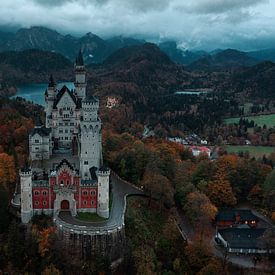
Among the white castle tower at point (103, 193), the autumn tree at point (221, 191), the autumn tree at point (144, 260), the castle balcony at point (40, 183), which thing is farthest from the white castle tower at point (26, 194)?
the autumn tree at point (221, 191)

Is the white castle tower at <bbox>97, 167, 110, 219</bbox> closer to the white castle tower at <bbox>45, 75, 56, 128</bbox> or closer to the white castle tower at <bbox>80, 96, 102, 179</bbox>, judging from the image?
the white castle tower at <bbox>80, 96, 102, 179</bbox>

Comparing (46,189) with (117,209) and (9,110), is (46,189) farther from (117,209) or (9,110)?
(9,110)

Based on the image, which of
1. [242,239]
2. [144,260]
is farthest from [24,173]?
[242,239]

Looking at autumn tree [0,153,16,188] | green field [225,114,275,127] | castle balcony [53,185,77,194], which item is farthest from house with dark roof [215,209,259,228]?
green field [225,114,275,127]

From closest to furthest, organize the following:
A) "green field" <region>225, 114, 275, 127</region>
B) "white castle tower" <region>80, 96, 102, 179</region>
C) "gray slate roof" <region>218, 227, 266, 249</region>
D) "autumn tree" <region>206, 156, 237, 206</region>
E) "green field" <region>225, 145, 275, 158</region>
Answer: "gray slate roof" <region>218, 227, 266, 249</region>
"white castle tower" <region>80, 96, 102, 179</region>
"autumn tree" <region>206, 156, 237, 206</region>
"green field" <region>225, 145, 275, 158</region>
"green field" <region>225, 114, 275, 127</region>

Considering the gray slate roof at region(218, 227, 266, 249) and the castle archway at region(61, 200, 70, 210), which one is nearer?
the castle archway at region(61, 200, 70, 210)

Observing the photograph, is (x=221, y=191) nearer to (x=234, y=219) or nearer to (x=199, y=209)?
(x=234, y=219)

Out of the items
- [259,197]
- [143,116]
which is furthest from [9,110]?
[143,116]
